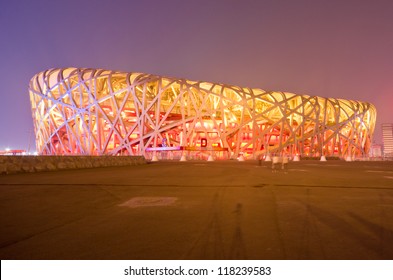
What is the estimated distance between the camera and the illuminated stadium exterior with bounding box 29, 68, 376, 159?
173ft

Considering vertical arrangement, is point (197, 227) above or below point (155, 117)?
below

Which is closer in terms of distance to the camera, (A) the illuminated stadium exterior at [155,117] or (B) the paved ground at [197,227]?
(B) the paved ground at [197,227]

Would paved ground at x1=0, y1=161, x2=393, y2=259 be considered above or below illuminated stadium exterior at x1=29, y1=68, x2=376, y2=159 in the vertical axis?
below

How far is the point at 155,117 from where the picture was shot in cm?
5447

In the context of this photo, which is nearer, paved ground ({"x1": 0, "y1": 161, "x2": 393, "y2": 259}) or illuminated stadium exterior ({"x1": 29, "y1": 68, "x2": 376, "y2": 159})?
paved ground ({"x1": 0, "y1": 161, "x2": 393, "y2": 259})

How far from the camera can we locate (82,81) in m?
53.1

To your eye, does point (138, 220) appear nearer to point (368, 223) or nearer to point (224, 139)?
point (368, 223)

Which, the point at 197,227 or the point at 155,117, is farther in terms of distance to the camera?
the point at 155,117

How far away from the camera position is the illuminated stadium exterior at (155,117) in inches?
2074

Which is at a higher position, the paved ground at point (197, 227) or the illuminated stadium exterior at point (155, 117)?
the illuminated stadium exterior at point (155, 117)
